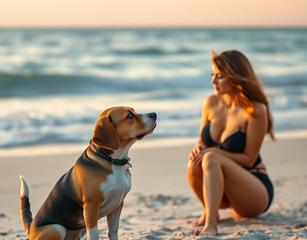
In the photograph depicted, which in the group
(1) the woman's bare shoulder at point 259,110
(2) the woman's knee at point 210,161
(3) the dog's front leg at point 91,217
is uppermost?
(1) the woman's bare shoulder at point 259,110

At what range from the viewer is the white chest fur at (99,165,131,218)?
3939 millimetres

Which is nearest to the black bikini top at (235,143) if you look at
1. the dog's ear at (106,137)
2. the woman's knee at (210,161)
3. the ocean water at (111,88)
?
the woman's knee at (210,161)

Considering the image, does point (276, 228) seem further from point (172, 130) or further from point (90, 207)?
point (172, 130)

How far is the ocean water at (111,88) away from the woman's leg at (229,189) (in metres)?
4.09

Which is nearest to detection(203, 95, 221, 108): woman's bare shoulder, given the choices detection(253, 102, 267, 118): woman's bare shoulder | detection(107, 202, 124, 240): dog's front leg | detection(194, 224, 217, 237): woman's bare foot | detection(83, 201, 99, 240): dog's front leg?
detection(253, 102, 267, 118): woman's bare shoulder

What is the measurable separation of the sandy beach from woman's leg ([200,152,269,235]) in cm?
12

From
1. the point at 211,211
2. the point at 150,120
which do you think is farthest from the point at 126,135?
the point at 211,211

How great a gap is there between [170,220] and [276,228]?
0.99m

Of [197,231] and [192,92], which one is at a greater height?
[192,92]

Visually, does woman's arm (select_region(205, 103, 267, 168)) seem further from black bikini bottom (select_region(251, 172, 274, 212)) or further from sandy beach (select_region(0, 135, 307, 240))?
sandy beach (select_region(0, 135, 307, 240))

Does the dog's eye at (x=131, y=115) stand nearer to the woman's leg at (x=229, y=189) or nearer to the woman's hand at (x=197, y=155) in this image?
the woman's leg at (x=229, y=189)

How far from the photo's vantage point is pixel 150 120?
4.12 meters

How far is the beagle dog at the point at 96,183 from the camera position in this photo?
3.94m

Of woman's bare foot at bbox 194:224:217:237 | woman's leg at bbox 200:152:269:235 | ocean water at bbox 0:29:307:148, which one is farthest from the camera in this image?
ocean water at bbox 0:29:307:148
